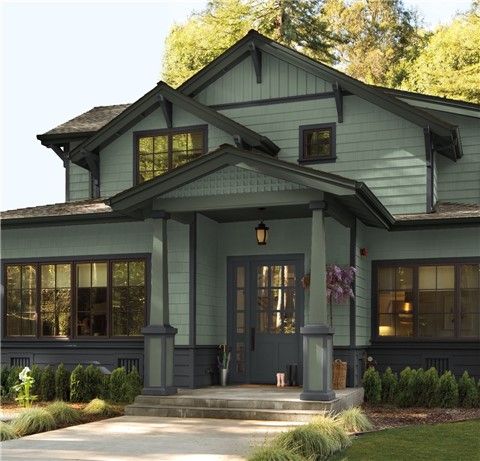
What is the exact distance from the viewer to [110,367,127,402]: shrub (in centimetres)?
1312

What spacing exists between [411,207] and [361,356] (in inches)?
120

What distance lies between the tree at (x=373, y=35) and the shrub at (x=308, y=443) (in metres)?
30.1

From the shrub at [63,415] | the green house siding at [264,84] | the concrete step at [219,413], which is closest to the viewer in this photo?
the shrub at [63,415]

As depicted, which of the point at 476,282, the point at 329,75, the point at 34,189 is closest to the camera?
the point at 476,282

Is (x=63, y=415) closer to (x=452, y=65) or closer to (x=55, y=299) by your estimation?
(x=55, y=299)

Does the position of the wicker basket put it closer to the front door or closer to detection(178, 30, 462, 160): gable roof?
the front door

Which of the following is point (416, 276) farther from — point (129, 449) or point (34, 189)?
point (34, 189)

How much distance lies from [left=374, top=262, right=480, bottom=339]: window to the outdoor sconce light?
2.42m

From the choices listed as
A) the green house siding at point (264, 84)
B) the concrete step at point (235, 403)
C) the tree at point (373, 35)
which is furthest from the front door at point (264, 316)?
the tree at point (373, 35)

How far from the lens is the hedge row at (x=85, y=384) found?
1318 centimetres

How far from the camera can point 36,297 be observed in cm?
1535

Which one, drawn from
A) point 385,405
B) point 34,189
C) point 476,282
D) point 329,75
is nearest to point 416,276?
point 476,282

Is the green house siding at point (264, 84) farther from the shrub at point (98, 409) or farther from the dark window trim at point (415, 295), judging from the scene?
the shrub at point (98, 409)

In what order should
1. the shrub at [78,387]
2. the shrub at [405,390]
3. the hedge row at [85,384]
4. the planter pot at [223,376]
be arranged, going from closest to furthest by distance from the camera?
1. the shrub at [405,390]
2. the hedge row at [85,384]
3. the shrub at [78,387]
4. the planter pot at [223,376]
